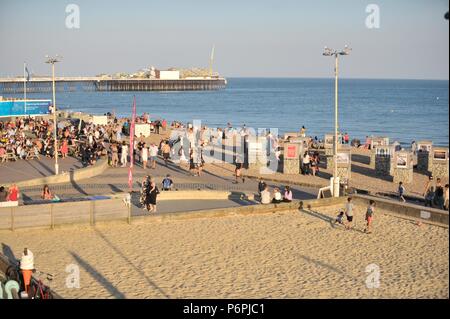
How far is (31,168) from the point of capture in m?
24.1

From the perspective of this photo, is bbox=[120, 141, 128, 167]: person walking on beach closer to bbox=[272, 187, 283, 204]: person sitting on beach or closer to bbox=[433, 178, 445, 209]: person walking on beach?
bbox=[272, 187, 283, 204]: person sitting on beach

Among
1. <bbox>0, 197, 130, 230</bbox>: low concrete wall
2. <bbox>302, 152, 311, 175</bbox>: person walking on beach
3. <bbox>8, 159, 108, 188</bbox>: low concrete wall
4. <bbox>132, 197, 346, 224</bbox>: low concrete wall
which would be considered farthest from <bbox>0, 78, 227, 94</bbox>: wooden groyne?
<bbox>132, 197, 346, 224</bbox>: low concrete wall

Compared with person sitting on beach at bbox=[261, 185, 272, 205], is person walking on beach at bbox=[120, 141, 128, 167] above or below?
above

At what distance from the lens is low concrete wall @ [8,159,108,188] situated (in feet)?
67.8

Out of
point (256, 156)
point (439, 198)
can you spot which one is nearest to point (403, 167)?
point (439, 198)

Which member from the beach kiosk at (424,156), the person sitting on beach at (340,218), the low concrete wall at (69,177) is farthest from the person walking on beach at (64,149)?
the beach kiosk at (424,156)

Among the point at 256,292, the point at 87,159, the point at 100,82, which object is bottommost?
the point at 256,292

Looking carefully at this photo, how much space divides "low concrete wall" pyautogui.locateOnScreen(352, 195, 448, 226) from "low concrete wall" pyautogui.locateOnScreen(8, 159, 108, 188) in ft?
32.0

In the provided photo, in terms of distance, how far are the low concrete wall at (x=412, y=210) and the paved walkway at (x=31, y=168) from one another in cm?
1144

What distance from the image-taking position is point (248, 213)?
1762 cm

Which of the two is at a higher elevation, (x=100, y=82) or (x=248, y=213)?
(x=100, y=82)

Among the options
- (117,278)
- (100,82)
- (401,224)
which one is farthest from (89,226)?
(100,82)
